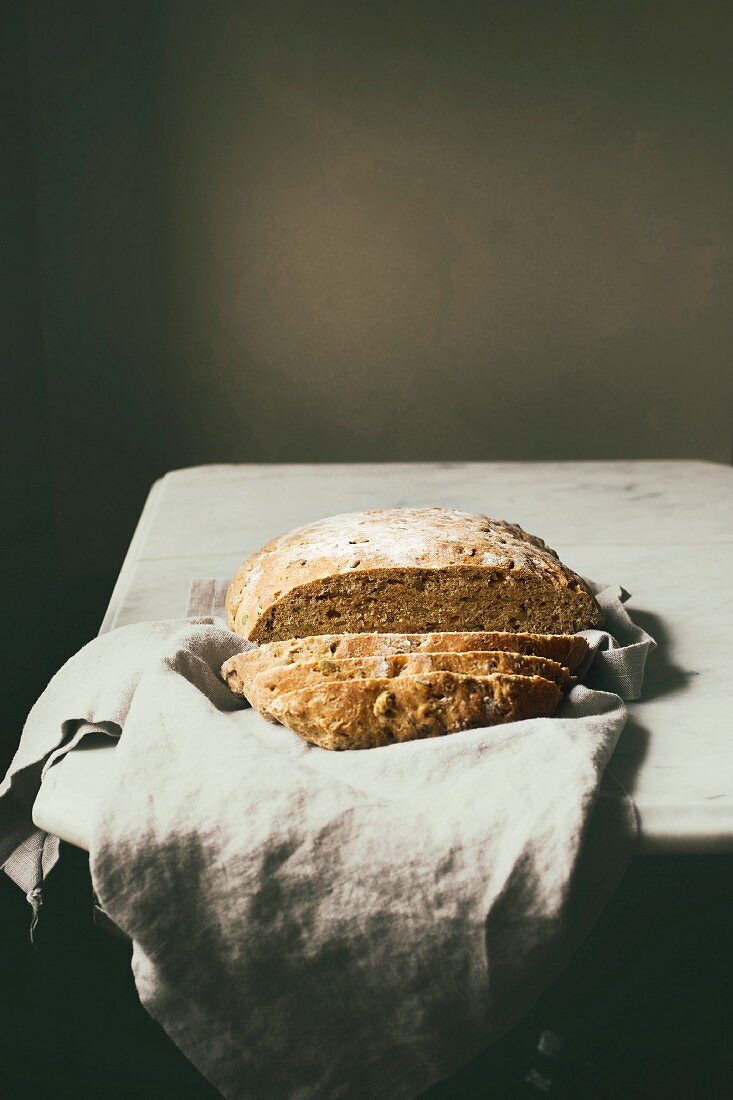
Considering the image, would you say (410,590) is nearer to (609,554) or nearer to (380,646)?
(380,646)

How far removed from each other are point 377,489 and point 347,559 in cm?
96

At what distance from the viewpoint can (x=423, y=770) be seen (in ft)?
2.66

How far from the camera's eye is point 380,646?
3.16 feet

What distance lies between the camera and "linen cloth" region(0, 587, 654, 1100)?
70 cm

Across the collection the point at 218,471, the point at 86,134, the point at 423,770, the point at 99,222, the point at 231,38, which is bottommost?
the point at 218,471

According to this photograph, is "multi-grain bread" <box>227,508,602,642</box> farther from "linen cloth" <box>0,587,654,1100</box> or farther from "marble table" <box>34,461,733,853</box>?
"linen cloth" <box>0,587,654,1100</box>

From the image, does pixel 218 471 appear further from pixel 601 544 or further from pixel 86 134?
pixel 86 134

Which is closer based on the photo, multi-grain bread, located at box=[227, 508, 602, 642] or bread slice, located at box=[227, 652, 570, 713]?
bread slice, located at box=[227, 652, 570, 713]

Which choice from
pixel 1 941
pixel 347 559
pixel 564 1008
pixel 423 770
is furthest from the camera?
pixel 1 941

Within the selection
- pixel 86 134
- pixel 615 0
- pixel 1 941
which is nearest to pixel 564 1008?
pixel 1 941

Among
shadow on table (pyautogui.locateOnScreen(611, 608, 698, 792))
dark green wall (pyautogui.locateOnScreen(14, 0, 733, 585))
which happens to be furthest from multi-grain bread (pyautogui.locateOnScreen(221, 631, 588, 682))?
dark green wall (pyautogui.locateOnScreen(14, 0, 733, 585))

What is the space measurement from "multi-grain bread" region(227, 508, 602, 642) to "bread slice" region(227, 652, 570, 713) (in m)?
0.16

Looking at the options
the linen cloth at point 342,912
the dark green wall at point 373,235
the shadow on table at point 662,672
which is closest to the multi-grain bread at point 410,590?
the shadow on table at point 662,672

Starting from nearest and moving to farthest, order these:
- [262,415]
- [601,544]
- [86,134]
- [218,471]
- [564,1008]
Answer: [564,1008] → [601,544] → [218,471] → [86,134] → [262,415]
